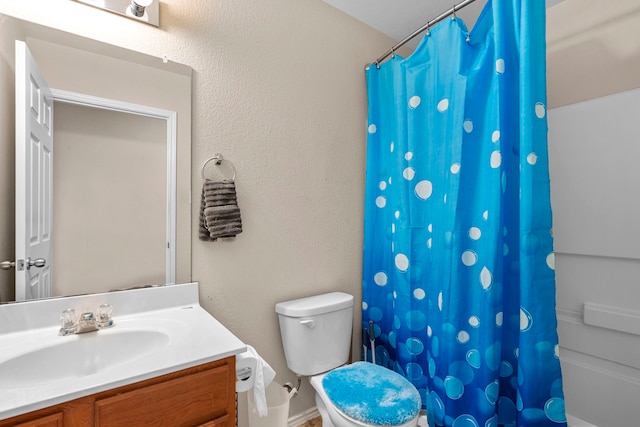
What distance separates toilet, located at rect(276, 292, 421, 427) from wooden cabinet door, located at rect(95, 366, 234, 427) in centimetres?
56

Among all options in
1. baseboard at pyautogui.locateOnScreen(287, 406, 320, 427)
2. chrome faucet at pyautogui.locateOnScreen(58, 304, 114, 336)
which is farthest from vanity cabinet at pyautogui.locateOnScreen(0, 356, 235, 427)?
baseboard at pyautogui.locateOnScreen(287, 406, 320, 427)

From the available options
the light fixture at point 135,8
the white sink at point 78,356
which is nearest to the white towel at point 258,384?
the white sink at point 78,356

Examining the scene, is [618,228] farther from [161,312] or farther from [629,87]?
[161,312]

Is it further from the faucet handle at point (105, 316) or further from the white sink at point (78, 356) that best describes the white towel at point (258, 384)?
the faucet handle at point (105, 316)

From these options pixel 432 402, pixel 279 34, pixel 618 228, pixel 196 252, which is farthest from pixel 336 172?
pixel 618 228

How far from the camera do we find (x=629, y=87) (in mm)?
1462

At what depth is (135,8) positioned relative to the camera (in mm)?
1174

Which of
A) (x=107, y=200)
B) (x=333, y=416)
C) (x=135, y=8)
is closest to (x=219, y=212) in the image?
(x=107, y=200)

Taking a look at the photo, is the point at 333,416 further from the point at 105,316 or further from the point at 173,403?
the point at 105,316

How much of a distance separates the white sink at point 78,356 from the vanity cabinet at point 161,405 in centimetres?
17

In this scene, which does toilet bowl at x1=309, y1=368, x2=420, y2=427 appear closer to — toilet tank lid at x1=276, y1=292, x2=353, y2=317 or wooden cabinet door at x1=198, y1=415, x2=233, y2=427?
toilet tank lid at x1=276, y1=292, x2=353, y2=317

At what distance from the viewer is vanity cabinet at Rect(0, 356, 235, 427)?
70cm

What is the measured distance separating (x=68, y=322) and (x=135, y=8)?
1178 mm

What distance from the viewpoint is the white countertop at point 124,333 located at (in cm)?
70
